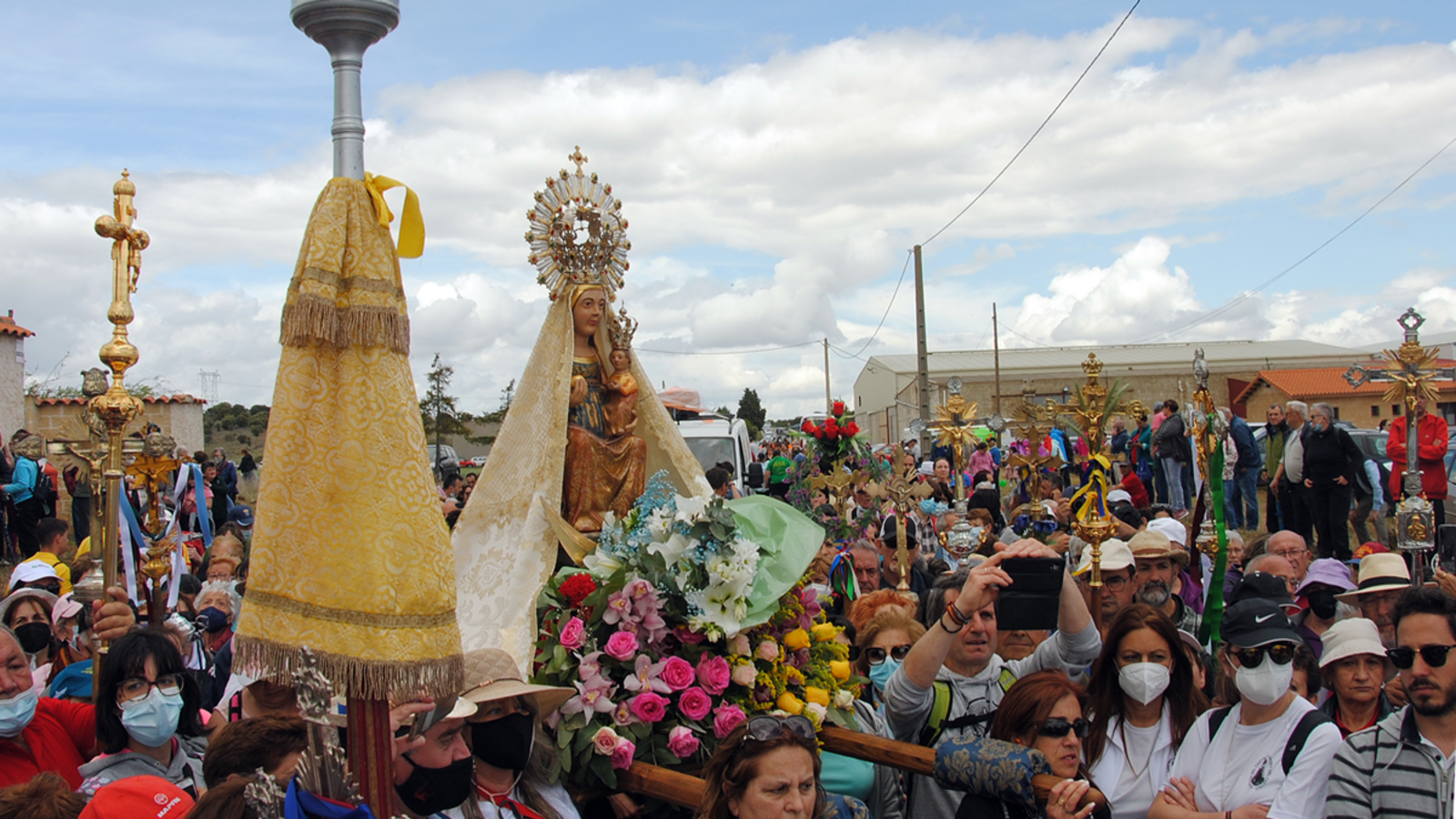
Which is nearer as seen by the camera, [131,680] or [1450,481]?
[131,680]

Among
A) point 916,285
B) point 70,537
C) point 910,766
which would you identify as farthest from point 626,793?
point 916,285

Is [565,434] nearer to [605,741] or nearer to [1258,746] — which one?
[605,741]

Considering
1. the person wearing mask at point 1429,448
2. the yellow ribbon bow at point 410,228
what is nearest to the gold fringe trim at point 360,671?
the yellow ribbon bow at point 410,228

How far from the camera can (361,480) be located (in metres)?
2.78

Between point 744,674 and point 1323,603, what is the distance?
3.10 m

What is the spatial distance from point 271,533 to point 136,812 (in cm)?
81

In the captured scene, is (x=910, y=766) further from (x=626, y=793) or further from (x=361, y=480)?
(x=361, y=480)

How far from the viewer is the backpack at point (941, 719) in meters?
3.96

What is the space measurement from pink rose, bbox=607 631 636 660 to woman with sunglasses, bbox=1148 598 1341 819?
186 cm

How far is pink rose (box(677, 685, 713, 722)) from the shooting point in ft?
13.4

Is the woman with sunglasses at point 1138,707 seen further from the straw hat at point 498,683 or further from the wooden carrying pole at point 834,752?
the straw hat at point 498,683

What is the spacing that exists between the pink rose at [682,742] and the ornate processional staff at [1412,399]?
175 inches

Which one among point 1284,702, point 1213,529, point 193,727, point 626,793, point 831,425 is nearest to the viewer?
point 1284,702

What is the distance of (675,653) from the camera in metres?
Result: 4.33
